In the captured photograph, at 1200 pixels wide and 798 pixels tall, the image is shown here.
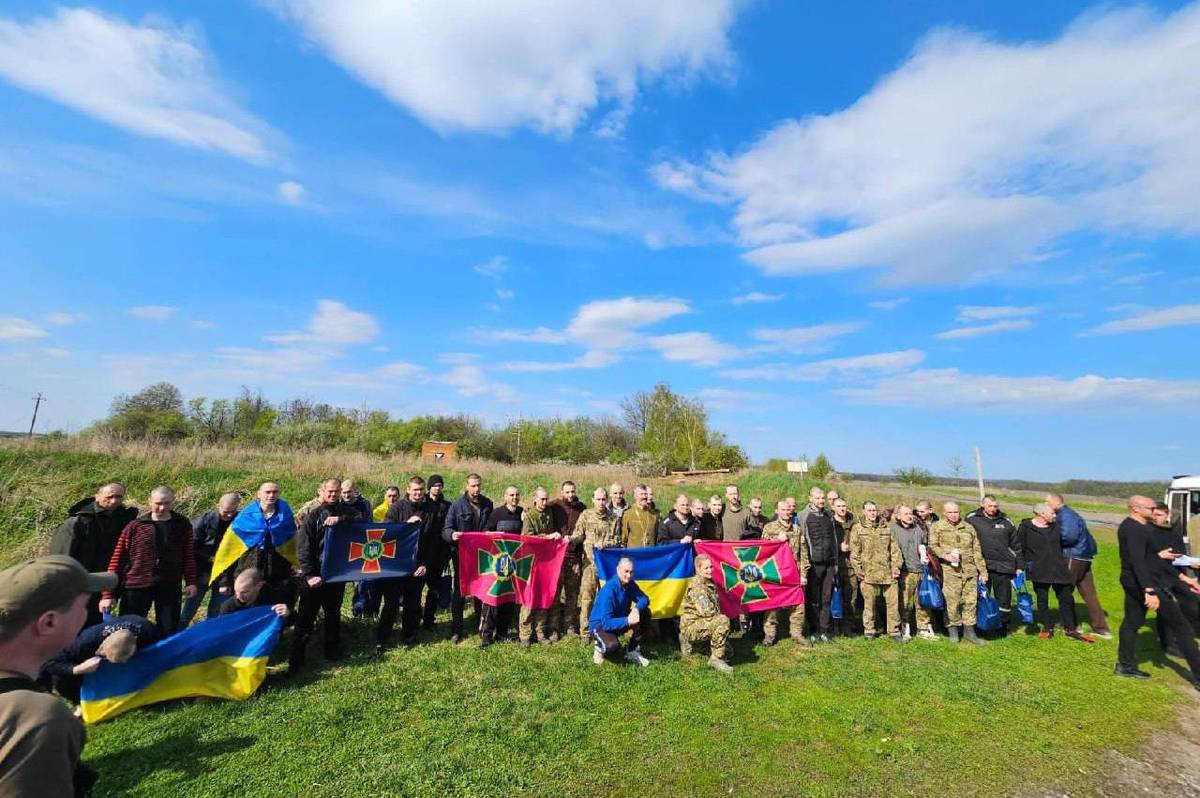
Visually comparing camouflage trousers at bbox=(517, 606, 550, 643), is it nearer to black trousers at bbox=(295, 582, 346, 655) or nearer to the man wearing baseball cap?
black trousers at bbox=(295, 582, 346, 655)

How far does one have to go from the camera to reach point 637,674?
7.09 meters

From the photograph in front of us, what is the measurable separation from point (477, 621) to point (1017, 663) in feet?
26.5

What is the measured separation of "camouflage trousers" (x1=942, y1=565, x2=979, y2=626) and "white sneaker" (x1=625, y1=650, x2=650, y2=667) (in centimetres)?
535

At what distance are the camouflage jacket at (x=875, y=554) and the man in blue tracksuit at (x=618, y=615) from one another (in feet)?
12.3

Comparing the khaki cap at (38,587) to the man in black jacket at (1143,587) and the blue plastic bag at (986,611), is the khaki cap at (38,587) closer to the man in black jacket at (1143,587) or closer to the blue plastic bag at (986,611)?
the man in black jacket at (1143,587)

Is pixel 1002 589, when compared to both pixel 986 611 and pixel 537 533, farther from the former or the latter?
pixel 537 533

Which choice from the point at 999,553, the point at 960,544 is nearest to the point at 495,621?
the point at 960,544

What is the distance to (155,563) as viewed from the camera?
691 centimetres

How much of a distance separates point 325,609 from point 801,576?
717 cm

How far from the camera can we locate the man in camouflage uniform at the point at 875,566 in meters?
8.98

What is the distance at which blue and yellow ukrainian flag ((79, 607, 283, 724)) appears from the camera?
559 centimetres

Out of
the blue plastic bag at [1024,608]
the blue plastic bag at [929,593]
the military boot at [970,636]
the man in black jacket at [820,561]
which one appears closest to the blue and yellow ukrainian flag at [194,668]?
the man in black jacket at [820,561]

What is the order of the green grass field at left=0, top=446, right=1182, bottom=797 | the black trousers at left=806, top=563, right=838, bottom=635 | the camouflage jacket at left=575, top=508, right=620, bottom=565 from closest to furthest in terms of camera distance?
the green grass field at left=0, top=446, right=1182, bottom=797, the camouflage jacket at left=575, top=508, right=620, bottom=565, the black trousers at left=806, top=563, right=838, bottom=635

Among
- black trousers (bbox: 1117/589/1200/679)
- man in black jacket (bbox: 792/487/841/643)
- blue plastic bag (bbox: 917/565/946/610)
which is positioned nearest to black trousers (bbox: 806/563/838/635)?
man in black jacket (bbox: 792/487/841/643)
